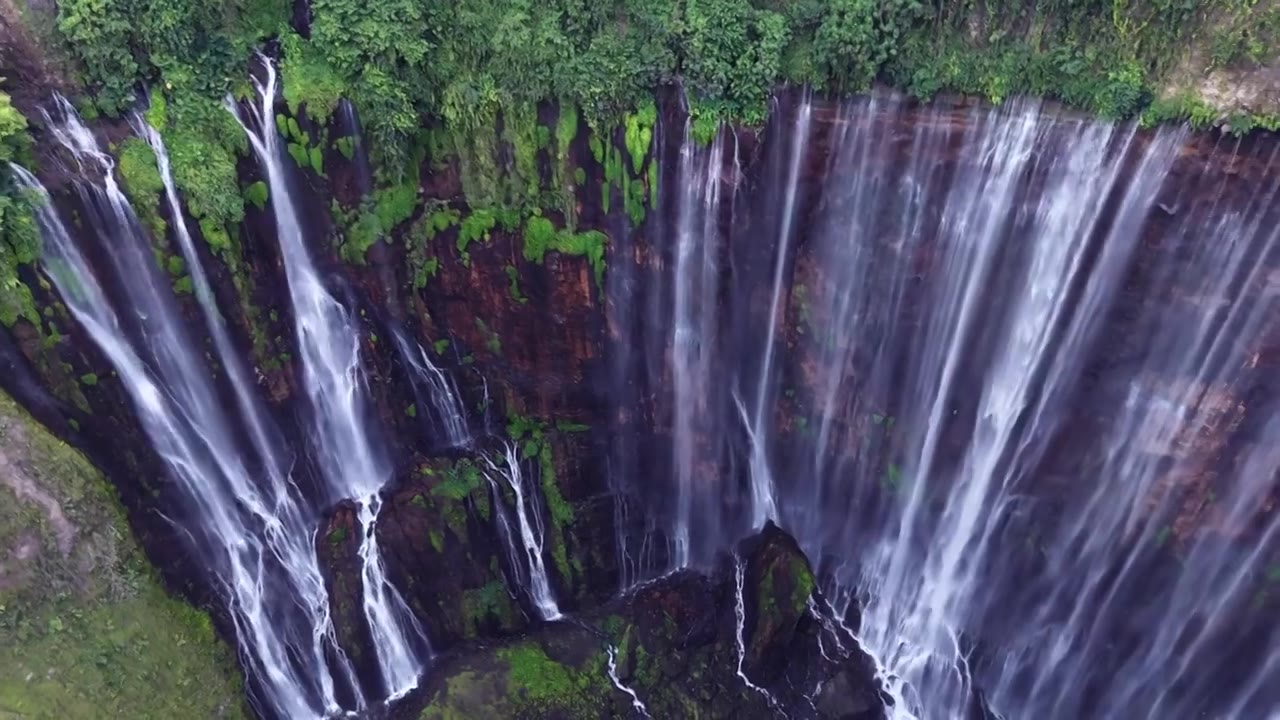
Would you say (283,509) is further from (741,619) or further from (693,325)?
(741,619)

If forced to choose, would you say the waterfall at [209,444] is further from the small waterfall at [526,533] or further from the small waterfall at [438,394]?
the small waterfall at [526,533]

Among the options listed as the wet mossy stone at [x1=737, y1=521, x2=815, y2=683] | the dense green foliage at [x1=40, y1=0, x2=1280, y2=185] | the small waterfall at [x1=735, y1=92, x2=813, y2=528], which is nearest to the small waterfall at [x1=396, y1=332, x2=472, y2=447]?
the dense green foliage at [x1=40, y1=0, x2=1280, y2=185]

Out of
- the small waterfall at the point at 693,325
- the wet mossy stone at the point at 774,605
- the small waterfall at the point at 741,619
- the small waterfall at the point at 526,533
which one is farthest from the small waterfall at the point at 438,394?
the wet mossy stone at the point at 774,605

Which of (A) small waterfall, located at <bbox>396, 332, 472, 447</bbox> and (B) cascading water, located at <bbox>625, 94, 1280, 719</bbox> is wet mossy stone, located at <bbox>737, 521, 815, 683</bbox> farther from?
(A) small waterfall, located at <bbox>396, 332, 472, 447</bbox>

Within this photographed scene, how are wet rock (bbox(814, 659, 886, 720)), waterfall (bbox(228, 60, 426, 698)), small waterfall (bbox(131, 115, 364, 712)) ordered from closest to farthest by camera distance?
small waterfall (bbox(131, 115, 364, 712))
waterfall (bbox(228, 60, 426, 698))
wet rock (bbox(814, 659, 886, 720))

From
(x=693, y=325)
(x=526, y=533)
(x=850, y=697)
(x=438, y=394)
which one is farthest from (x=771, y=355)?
(x=438, y=394)

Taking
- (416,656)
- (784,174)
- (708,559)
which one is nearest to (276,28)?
(784,174)

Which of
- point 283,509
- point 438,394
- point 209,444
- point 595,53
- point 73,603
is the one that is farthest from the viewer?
point 438,394
